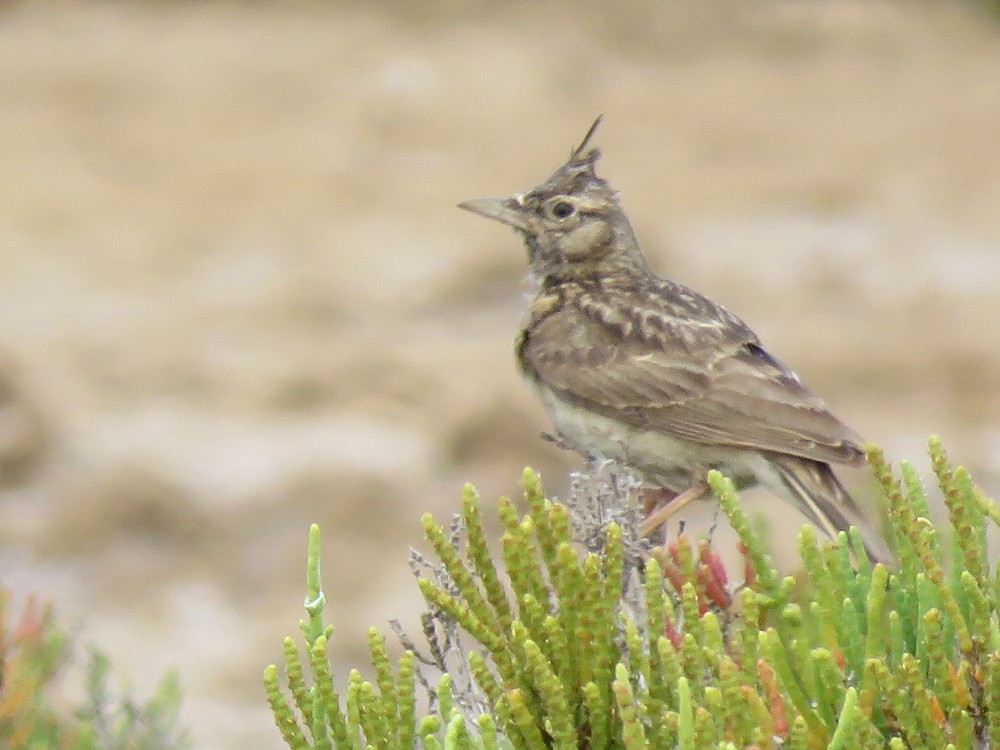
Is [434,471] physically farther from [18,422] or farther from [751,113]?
[751,113]

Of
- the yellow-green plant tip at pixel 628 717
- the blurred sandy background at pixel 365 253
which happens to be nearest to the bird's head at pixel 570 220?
the blurred sandy background at pixel 365 253

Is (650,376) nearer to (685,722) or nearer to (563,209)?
(563,209)

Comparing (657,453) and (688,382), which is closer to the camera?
(657,453)

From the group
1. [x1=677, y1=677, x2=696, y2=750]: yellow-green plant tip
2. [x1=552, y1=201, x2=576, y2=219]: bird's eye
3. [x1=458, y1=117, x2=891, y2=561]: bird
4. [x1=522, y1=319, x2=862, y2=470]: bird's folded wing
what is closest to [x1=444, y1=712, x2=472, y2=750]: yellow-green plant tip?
[x1=677, y1=677, x2=696, y2=750]: yellow-green plant tip

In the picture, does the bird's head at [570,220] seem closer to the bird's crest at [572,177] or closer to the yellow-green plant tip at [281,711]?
the bird's crest at [572,177]

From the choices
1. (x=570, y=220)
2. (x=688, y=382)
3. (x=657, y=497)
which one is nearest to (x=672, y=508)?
(x=657, y=497)

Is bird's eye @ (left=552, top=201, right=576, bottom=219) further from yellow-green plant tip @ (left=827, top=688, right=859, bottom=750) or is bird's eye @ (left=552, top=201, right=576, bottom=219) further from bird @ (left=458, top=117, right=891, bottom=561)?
yellow-green plant tip @ (left=827, top=688, right=859, bottom=750)
